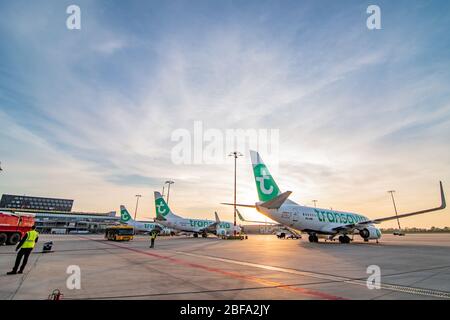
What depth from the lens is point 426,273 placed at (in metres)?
11.2

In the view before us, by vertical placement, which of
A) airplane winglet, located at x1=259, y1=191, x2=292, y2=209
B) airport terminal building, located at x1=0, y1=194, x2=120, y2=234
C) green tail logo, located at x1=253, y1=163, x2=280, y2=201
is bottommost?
airport terminal building, located at x1=0, y1=194, x2=120, y2=234

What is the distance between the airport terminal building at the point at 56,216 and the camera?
107m

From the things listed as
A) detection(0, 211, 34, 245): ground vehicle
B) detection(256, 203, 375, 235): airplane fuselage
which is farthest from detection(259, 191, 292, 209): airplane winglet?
detection(0, 211, 34, 245): ground vehicle

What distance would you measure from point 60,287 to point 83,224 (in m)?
125

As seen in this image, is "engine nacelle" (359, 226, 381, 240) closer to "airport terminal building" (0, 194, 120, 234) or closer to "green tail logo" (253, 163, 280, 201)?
"green tail logo" (253, 163, 280, 201)

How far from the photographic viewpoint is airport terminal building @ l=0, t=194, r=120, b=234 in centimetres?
10662

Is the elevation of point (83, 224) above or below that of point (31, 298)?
below

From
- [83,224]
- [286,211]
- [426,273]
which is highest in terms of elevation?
[286,211]

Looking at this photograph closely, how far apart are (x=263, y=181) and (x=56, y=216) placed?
378ft

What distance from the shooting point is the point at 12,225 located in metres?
24.4
